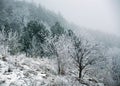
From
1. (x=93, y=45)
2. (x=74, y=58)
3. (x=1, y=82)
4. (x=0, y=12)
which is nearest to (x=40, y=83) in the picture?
(x=1, y=82)

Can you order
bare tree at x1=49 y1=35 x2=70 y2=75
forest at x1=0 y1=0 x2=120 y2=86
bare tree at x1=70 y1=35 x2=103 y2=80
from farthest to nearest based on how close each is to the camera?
bare tree at x1=70 y1=35 x2=103 y2=80, bare tree at x1=49 y1=35 x2=70 y2=75, forest at x1=0 y1=0 x2=120 y2=86

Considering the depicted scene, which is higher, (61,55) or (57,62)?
(61,55)

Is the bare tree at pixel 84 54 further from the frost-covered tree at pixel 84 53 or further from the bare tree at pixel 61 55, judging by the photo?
the bare tree at pixel 61 55

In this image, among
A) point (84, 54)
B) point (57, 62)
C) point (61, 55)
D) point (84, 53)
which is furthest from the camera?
point (84, 54)

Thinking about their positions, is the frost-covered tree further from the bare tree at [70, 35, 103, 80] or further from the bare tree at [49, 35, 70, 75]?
the bare tree at [49, 35, 70, 75]

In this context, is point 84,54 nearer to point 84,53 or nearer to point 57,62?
point 84,53

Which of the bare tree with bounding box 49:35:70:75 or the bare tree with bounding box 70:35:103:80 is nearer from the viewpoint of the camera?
the bare tree with bounding box 49:35:70:75

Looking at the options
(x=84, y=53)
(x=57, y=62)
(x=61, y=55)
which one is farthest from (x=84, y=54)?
(x=57, y=62)

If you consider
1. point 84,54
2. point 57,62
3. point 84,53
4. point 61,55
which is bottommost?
point 57,62

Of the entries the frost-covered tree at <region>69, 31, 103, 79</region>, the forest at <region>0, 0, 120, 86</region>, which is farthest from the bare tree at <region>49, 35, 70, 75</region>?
the frost-covered tree at <region>69, 31, 103, 79</region>

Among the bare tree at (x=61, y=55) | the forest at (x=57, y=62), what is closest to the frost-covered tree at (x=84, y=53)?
the forest at (x=57, y=62)

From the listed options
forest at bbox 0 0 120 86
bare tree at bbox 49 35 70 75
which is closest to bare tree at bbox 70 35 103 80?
forest at bbox 0 0 120 86

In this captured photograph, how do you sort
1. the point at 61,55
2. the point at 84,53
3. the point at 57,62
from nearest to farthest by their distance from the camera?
the point at 61,55 → the point at 57,62 → the point at 84,53

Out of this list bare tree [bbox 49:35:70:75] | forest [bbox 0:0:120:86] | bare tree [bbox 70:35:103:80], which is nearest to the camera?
forest [bbox 0:0:120:86]
